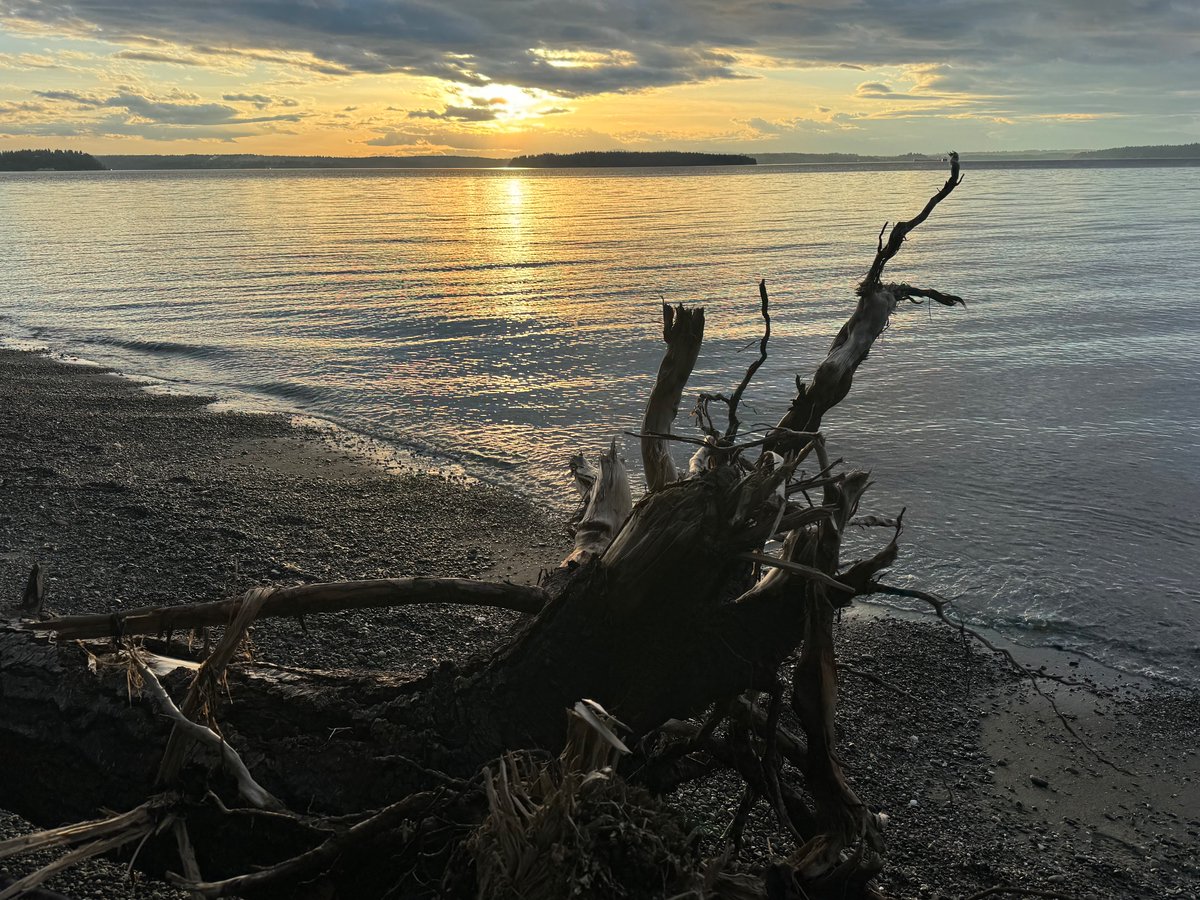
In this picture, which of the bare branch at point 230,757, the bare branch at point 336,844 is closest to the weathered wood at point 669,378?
the bare branch at point 336,844

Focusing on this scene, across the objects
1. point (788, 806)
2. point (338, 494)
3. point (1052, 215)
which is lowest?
point (338, 494)

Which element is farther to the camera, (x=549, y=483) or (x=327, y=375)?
(x=327, y=375)

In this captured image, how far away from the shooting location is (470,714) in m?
3.28

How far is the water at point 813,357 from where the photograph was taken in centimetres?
880

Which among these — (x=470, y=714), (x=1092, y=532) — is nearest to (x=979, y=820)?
(x=470, y=714)

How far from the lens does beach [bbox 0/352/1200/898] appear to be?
15.3 ft

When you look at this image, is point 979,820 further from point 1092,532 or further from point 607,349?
point 607,349

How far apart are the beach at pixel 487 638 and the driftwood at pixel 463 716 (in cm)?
58

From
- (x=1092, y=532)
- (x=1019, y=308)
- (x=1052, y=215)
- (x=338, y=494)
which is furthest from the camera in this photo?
(x=1052, y=215)

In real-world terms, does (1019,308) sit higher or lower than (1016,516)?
higher

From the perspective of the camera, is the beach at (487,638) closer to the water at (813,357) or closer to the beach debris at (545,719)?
the beach debris at (545,719)

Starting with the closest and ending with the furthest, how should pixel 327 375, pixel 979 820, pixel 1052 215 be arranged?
pixel 979 820, pixel 327 375, pixel 1052 215

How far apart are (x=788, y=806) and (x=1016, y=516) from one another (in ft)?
23.9

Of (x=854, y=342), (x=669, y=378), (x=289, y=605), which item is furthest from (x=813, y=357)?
(x=289, y=605)
